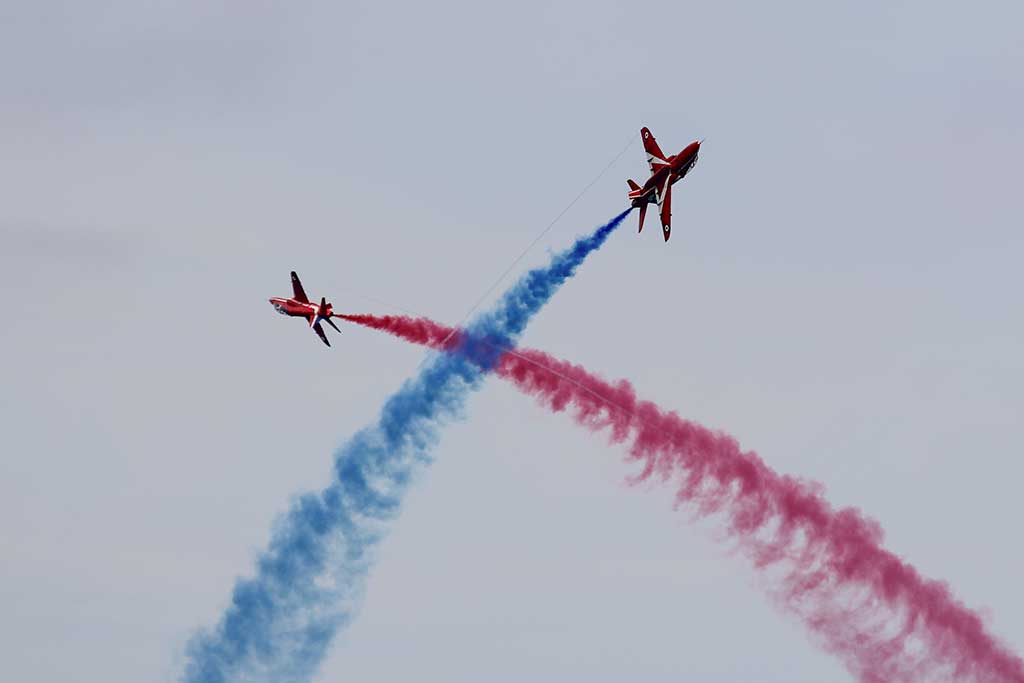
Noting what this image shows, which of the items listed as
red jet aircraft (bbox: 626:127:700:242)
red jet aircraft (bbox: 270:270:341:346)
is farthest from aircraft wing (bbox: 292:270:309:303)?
red jet aircraft (bbox: 626:127:700:242)

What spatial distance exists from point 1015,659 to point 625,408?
23146 millimetres

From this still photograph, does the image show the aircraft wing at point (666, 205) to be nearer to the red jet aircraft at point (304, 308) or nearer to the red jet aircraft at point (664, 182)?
the red jet aircraft at point (664, 182)

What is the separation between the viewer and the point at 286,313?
3120 inches

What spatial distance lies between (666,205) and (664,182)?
48.5 inches

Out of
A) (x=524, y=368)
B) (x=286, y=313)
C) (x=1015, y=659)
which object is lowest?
(x=286, y=313)

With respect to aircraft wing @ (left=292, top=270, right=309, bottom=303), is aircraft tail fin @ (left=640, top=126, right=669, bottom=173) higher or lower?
higher

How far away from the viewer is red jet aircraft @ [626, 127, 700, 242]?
258 ft

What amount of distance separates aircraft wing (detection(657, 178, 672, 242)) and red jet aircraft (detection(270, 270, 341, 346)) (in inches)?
704

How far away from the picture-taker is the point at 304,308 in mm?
78000

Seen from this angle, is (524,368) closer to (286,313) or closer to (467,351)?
(467,351)

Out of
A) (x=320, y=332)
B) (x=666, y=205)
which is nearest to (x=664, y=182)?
(x=666, y=205)

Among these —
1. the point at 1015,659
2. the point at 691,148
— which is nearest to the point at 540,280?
the point at 691,148

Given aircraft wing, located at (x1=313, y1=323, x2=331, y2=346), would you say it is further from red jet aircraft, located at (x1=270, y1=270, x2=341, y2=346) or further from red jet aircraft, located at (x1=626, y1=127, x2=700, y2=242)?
red jet aircraft, located at (x1=626, y1=127, x2=700, y2=242)

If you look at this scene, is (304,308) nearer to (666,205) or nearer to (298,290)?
(298,290)
